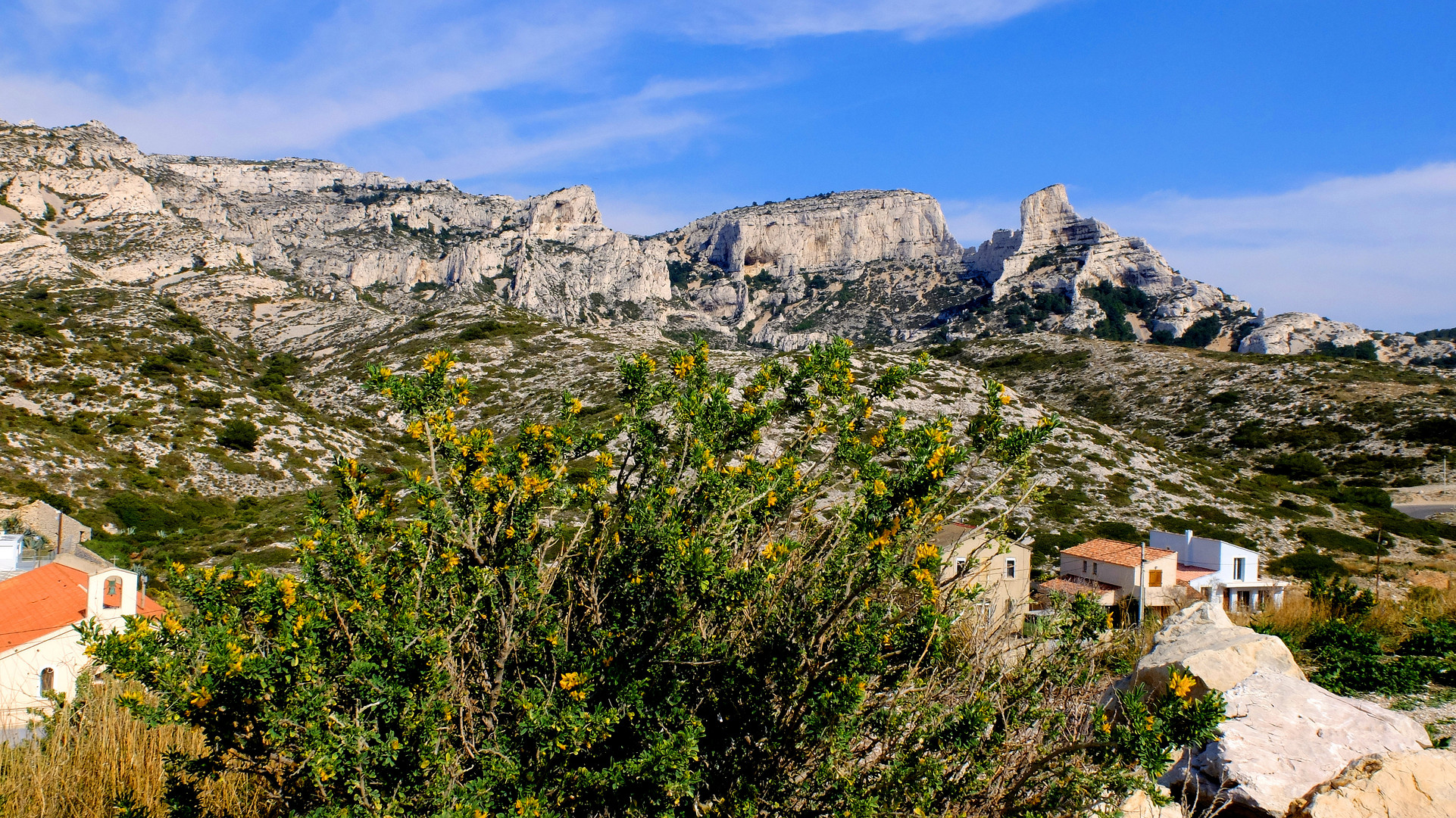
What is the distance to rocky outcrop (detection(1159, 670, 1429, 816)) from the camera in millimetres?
5078

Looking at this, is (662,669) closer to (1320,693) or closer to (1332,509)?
(1320,693)

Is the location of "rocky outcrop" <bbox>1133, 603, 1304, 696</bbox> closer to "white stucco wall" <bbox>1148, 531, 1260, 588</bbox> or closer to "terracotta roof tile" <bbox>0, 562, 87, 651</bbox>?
"terracotta roof tile" <bbox>0, 562, 87, 651</bbox>

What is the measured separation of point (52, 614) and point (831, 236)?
175194 millimetres

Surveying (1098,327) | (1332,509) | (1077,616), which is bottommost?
(1332,509)

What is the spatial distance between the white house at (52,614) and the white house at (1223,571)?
93.0 ft

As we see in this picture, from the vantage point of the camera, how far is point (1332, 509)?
36.2m

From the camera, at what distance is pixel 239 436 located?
38.0 meters

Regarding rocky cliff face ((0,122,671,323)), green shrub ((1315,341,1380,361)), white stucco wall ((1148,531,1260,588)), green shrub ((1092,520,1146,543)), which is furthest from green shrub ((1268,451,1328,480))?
rocky cliff face ((0,122,671,323))

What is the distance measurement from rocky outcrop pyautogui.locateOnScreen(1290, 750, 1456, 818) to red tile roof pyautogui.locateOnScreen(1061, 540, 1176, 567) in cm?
2006

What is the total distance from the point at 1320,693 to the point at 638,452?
20.0 ft

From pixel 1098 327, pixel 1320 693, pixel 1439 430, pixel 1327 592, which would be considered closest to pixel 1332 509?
pixel 1439 430

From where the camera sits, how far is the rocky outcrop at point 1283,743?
5078 mm

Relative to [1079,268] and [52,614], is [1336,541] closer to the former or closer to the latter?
[52,614]

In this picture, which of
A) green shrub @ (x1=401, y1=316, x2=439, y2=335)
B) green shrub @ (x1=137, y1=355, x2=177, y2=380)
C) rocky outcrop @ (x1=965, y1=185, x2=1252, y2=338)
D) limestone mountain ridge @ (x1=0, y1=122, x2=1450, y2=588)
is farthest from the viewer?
rocky outcrop @ (x1=965, y1=185, x2=1252, y2=338)
